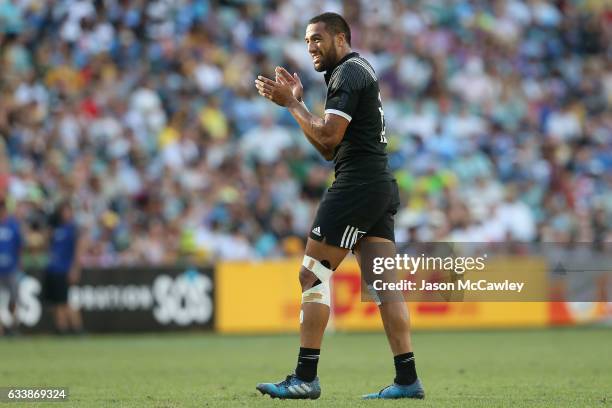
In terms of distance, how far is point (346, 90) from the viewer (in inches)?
297

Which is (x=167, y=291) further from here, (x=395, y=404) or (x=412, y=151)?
(x=395, y=404)

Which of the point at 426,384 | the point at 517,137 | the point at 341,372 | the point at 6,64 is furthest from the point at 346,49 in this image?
the point at 517,137

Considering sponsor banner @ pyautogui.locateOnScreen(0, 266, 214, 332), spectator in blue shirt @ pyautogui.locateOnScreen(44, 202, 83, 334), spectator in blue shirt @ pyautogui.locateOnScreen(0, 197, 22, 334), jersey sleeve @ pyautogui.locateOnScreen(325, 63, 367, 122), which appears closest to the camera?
jersey sleeve @ pyautogui.locateOnScreen(325, 63, 367, 122)

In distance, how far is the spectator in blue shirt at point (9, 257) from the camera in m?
17.3

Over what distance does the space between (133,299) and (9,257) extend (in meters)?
2.10

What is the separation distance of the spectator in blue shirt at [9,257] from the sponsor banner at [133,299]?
51cm

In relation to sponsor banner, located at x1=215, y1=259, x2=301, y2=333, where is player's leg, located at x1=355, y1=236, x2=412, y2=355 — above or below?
below

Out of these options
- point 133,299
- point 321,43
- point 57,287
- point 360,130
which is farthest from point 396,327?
point 133,299

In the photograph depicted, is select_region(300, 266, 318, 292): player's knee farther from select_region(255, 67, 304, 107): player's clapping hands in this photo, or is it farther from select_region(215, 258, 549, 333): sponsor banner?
select_region(215, 258, 549, 333): sponsor banner

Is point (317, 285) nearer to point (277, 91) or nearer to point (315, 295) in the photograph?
point (315, 295)

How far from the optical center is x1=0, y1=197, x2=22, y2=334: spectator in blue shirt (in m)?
17.3

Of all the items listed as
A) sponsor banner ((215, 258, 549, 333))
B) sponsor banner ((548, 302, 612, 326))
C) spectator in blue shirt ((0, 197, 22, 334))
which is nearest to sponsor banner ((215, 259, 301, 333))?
sponsor banner ((215, 258, 549, 333))

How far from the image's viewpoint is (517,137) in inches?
899

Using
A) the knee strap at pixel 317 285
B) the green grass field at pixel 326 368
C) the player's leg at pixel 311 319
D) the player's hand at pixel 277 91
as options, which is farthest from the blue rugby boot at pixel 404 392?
the player's hand at pixel 277 91
